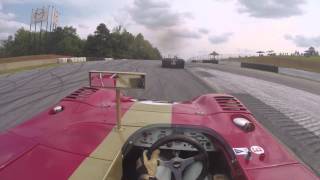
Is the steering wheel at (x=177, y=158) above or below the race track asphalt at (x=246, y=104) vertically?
above

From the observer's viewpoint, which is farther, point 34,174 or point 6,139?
point 6,139

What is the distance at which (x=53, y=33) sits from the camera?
357ft

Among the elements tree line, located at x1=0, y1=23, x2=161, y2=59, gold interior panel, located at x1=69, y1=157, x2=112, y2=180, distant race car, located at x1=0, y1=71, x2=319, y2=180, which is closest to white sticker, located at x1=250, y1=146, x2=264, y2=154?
distant race car, located at x1=0, y1=71, x2=319, y2=180

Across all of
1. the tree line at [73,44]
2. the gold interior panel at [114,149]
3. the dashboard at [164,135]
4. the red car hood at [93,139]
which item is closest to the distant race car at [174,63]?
the red car hood at [93,139]

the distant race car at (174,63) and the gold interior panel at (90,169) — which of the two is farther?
the distant race car at (174,63)

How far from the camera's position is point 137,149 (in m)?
4.11

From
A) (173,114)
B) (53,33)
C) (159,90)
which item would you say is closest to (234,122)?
(173,114)

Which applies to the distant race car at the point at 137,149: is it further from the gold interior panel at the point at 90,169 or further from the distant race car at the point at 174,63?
the distant race car at the point at 174,63

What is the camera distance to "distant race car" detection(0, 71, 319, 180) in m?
3.58

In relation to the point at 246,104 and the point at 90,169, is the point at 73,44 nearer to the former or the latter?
the point at 246,104

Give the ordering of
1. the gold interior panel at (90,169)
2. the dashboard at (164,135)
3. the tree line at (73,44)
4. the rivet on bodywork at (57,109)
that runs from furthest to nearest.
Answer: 1. the tree line at (73,44)
2. the rivet on bodywork at (57,109)
3. the dashboard at (164,135)
4. the gold interior panel at (90,169)

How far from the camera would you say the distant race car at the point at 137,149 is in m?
3.58

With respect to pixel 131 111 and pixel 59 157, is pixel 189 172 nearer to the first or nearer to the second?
pixel 59 157

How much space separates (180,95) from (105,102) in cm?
1036
